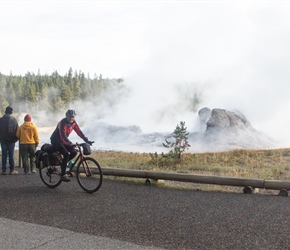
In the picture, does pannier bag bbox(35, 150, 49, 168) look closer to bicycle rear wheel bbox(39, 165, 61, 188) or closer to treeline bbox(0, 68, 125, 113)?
bicycle rear wheel bbox(39, 165, 61, 188)

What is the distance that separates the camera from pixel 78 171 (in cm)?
973

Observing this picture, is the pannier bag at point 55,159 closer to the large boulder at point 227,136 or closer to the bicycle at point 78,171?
the bicycle at point 78,171

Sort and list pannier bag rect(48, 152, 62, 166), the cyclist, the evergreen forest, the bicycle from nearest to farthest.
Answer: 1. the bicycle
2. the cyclist
3. pannier bag rect(48, 152, 62, 166)
4. the evergreen forest

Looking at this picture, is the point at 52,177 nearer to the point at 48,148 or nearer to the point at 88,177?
the point at 48,148

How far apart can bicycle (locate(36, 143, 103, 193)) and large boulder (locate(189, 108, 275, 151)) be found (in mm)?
29710

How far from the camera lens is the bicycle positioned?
953cm

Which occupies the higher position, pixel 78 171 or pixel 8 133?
pixel 8 133

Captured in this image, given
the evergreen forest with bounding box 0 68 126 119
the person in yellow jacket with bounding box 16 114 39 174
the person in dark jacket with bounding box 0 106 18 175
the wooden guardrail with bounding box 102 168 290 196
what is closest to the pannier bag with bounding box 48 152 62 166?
the wooden guardrail with bounding box 102 168 290 196

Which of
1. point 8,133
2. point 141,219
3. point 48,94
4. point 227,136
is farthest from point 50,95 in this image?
point 141,219

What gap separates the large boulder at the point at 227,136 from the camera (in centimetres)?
→ 4053

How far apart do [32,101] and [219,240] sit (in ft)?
401

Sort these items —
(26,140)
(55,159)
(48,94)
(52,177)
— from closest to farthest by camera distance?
1. (55,159)
2. (52,177)
3. (26,140)
4. (48,94)

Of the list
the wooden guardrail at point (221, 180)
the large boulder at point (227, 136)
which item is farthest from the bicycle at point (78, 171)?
the large boulder at point (227, 136)

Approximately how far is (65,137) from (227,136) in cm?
3433
